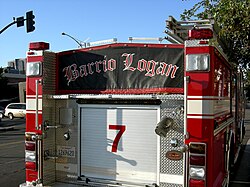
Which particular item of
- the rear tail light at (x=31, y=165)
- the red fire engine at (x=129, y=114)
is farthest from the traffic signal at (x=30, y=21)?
the rear tail light at (x=31, y=165)

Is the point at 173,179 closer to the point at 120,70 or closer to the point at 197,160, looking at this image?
the point at 197,160

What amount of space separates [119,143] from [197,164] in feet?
3.98

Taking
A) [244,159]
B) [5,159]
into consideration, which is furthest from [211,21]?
[5,159]

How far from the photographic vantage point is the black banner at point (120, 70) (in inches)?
Result: 183

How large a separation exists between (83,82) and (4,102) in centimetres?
4699

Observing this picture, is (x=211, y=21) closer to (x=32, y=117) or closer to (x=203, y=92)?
(x=203, y=92)

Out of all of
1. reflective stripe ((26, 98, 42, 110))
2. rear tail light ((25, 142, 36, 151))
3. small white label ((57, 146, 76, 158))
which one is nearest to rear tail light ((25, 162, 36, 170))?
rear tail light ((25, 142, 36, 151))

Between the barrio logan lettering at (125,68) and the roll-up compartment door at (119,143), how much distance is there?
1.59 ft

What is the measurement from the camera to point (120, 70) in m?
4.99

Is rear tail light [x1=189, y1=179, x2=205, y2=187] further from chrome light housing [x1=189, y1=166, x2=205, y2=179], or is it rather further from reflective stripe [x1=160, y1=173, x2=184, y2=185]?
reflective stripe [x1=160, y1=173, x2=184, y2=185]

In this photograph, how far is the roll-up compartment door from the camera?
4688 mm

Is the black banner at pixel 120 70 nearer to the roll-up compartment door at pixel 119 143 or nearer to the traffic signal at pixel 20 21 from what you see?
the roll-up compartment door at pixel 119 143

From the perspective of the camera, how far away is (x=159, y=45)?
471 cm

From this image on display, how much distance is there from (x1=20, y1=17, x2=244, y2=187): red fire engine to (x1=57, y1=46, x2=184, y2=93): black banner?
1cm
